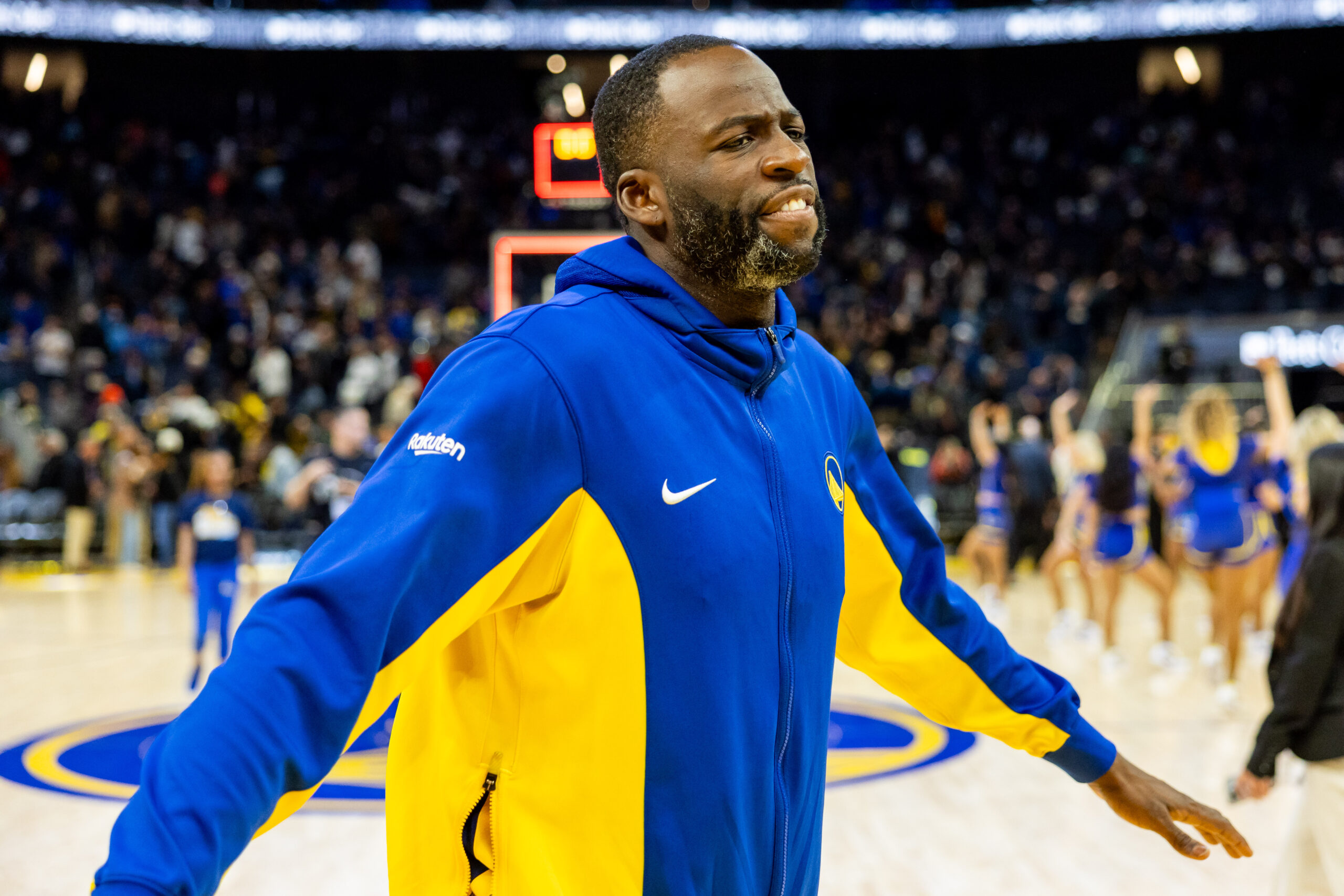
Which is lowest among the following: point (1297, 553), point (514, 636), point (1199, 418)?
point (1297, 553)

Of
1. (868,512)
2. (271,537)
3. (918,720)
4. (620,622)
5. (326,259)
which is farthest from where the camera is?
(326,259)

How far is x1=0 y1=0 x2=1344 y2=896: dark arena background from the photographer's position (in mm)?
5750

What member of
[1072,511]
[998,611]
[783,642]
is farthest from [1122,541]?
[783,642]

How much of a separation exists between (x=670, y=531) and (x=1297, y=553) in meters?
7.26

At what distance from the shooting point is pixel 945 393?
1580cm

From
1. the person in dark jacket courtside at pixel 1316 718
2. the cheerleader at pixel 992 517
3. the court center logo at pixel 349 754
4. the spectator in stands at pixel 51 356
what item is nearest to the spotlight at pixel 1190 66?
the cheerleader at pixel 992 517

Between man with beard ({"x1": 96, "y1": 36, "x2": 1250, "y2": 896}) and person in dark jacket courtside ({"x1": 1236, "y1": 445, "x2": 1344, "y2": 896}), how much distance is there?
2276 millimetres

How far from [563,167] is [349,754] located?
3.37 meters

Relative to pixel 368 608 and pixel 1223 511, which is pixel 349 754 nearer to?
pixel 1223 511

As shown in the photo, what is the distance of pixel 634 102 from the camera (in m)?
1.52

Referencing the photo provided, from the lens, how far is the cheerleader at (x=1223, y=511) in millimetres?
7734

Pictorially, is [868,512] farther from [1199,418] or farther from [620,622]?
[1199,418]

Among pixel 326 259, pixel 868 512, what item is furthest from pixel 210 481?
pixel 326 259

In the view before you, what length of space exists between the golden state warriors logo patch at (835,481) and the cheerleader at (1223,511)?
6.68 meters
